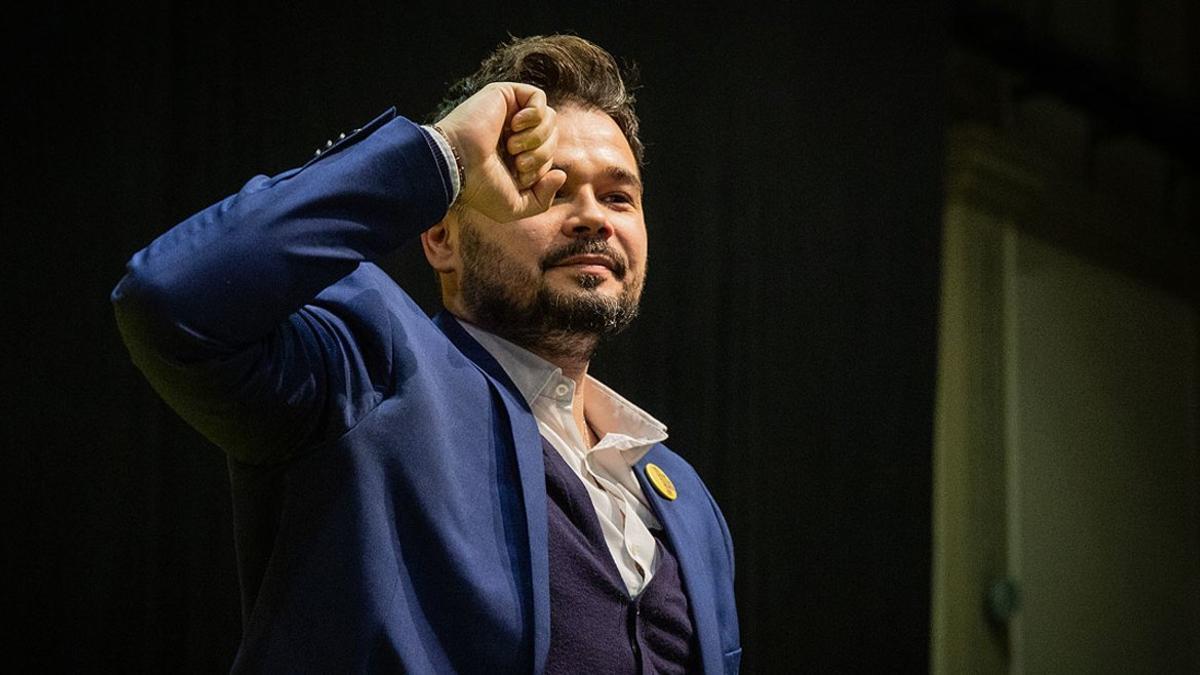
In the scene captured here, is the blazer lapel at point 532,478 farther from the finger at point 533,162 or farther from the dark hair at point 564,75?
the dark hair at point 564,75

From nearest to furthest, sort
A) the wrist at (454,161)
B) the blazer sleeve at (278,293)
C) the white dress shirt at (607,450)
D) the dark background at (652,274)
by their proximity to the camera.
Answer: the blazer sleeve at (278,293), the wrist at (454,161), the white dress shirt at (607,450), the dark background at (652,274)

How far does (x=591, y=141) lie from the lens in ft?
5.51

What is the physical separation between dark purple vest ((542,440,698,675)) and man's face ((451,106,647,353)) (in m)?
0.20

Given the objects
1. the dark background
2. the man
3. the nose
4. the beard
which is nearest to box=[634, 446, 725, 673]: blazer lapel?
the man

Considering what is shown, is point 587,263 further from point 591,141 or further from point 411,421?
point 411,421

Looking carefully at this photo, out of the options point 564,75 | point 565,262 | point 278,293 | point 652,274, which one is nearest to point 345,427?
point 278,293

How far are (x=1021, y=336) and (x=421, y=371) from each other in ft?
10.1

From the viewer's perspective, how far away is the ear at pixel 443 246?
1.68 metres

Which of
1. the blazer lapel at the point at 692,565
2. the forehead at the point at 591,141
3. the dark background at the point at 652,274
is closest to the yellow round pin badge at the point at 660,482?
the blazer lapel at the point at 692,565

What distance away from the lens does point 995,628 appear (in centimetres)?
385

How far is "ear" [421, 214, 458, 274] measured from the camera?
1.68m

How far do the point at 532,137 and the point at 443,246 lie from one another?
1.30 ft

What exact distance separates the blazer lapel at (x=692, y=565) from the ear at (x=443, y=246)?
35 centimetres

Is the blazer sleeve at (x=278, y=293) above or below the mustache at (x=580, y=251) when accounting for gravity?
below
